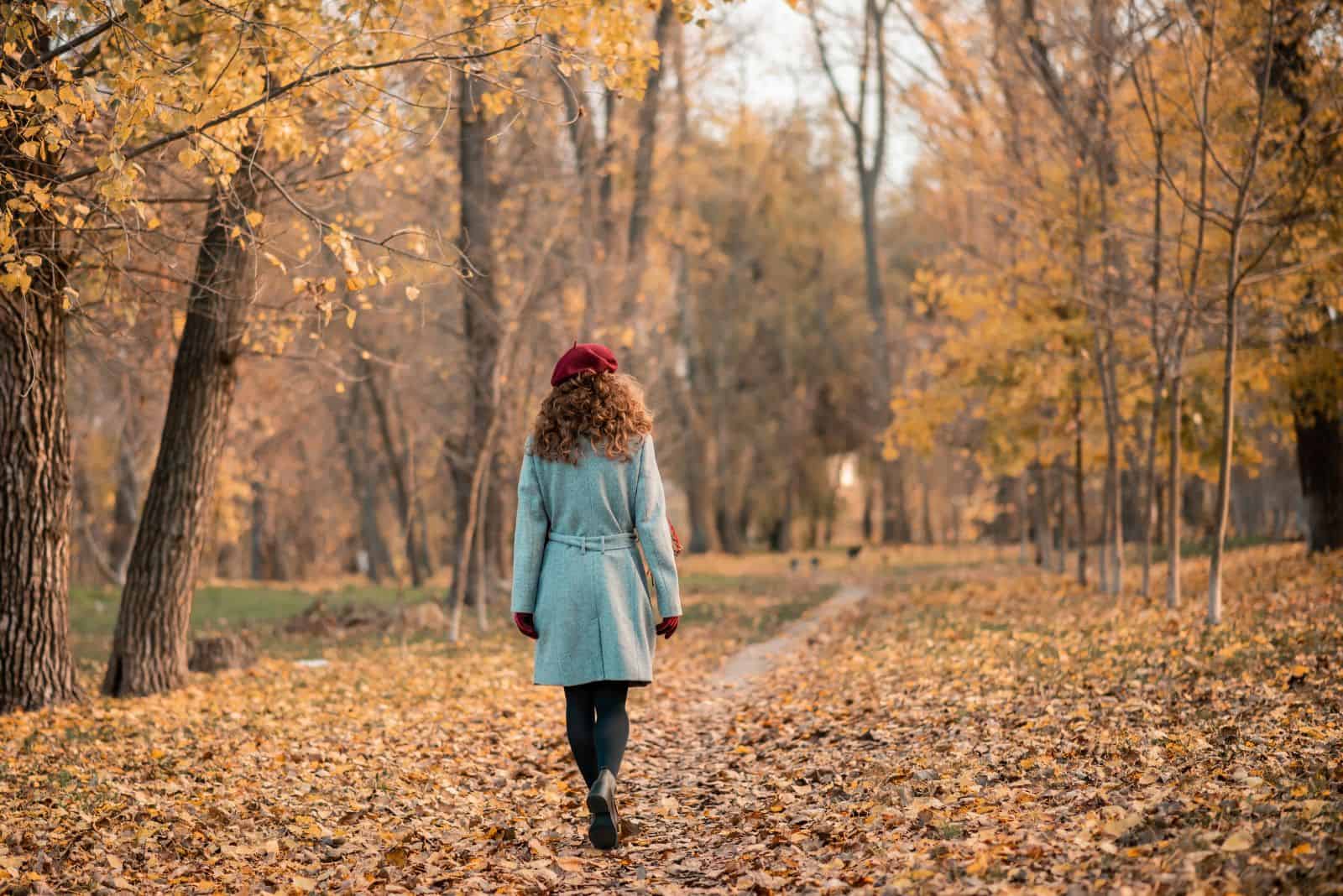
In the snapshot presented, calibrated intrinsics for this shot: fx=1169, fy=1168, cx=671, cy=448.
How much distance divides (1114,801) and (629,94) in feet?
15.5

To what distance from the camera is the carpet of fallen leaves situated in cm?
439

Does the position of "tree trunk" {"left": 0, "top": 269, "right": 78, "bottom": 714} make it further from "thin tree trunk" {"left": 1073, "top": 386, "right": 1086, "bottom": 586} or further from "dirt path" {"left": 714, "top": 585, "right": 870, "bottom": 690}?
"thin tree trunk" {"left": 1073, "top": 386, "right": 1086, "bottom": 586}

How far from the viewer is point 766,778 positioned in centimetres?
652

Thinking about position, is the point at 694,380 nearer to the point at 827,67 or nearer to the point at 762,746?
the point at 827,67

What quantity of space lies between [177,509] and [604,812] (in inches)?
248

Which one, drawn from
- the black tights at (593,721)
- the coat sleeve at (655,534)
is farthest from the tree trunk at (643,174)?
the black tights at (593,721)

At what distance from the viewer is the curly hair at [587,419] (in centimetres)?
527

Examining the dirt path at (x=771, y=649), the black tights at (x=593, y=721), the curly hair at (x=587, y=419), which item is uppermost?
the curly hair at (x=587, y=419)

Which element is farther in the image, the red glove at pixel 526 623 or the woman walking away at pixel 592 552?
Result: the red glove at pixel 526 623

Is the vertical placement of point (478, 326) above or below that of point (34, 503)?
above

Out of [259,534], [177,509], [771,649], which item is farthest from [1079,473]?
[259,534]

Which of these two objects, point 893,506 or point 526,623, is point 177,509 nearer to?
point 526,623

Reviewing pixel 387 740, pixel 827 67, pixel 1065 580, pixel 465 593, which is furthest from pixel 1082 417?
pixel 827 67

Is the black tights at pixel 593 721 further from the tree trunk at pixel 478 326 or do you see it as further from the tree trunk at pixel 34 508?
the tree trunk at pixel 478 326
